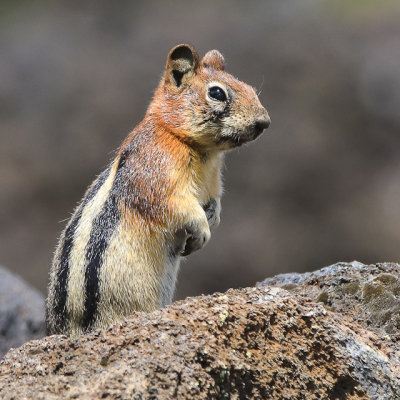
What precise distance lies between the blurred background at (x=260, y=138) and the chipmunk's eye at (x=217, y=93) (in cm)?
957

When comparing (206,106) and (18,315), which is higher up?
(206,106)

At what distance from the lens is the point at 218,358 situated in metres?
3.72

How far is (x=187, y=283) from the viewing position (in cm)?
1548

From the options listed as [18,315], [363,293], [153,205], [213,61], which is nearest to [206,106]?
[213,61]

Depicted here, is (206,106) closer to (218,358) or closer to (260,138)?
(218,358)

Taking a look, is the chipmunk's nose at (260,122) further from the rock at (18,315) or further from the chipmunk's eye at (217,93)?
the rock at (18,315)

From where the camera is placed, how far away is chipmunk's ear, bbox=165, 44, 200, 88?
5.67 meters

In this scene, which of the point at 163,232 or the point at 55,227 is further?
the point at 55,227

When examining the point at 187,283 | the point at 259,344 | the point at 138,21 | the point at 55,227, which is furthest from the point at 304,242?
the point at 259,344

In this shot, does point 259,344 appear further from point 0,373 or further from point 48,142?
point 48,142

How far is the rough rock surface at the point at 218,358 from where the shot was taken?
3.54 meters

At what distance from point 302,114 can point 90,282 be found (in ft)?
39.7

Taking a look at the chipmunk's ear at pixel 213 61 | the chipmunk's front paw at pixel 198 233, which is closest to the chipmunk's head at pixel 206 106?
the chipmunk's ear at pixel 213 61

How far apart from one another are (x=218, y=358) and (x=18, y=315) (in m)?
4.58
